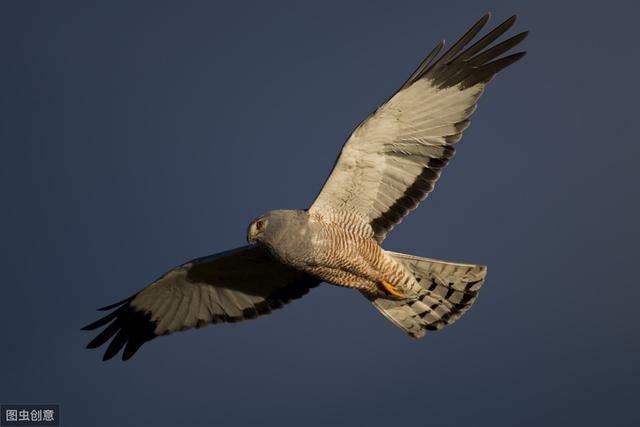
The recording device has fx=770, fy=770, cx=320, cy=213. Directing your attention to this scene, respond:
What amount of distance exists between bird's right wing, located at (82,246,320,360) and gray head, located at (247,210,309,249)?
1.91 meters

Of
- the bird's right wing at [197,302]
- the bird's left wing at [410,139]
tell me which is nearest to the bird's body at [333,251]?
the bird's left wing at [410,139]

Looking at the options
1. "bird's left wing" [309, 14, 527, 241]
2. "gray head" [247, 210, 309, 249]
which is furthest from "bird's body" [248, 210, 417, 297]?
"bird's left wing" [309, 14, 527, 241]

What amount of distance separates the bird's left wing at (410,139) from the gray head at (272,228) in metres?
0.63

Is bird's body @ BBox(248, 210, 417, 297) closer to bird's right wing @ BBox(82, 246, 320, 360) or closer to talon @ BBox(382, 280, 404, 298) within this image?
talon @ BBox(382, 280, 404, 298)

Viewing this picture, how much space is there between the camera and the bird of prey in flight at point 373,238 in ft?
31.6

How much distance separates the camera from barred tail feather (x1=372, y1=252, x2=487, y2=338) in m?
10.6

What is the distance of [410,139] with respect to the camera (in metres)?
10.1

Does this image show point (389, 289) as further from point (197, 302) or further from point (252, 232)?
point (197, 302)

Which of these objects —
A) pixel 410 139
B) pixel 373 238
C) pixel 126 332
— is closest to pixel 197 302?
pixel 126 332

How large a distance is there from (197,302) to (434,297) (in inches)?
141

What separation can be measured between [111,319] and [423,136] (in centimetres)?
547

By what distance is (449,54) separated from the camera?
32.2 ft

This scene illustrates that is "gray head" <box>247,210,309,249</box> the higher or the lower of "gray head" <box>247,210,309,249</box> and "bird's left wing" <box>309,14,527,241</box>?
the lower

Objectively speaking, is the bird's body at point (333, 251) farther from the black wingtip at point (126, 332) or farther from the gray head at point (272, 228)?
Answer: the black wingtip at point (126, 332)
